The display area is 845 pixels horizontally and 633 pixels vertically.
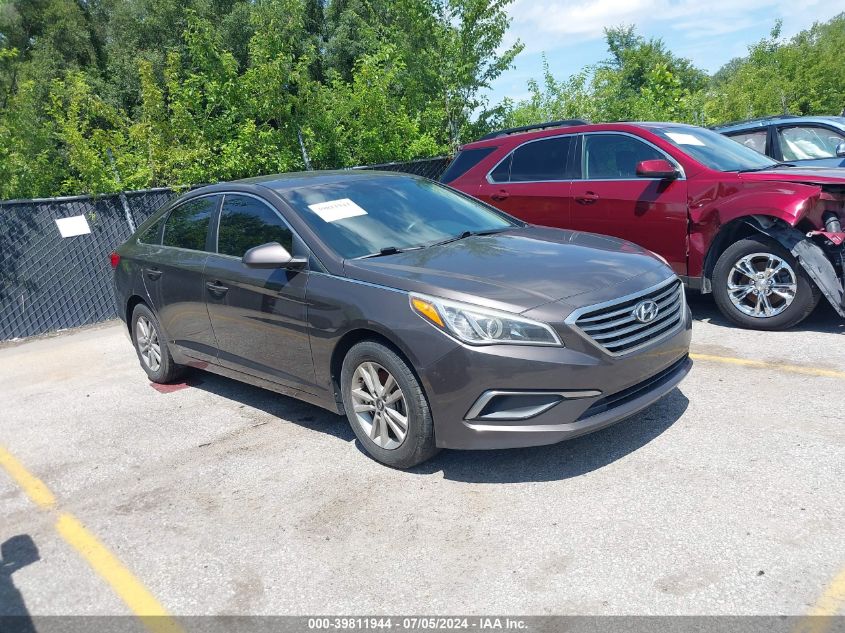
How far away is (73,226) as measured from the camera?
9758 mm

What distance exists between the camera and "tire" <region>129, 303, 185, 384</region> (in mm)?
6234

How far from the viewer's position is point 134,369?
732 cm

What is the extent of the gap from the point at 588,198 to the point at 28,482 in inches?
209

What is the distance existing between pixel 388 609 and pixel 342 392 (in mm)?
1621

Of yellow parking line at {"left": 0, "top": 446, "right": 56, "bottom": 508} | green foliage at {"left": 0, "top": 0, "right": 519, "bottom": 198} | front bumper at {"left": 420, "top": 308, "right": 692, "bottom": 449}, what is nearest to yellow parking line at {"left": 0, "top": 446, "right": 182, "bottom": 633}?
yellow parking line at {"left": 0, "top": 446, "right": 56, "bottom": 508}

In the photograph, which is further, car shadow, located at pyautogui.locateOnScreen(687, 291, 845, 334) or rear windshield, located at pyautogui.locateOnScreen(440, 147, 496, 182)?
rear windshield, located at pyautogui.locateOnScreen(440, 147, 496, 182)

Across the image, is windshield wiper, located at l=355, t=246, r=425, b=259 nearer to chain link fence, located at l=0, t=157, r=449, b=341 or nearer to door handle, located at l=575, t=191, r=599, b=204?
door handle, located at l=575, t=191, r=599, b=204

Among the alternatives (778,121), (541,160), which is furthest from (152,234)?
(778,121)

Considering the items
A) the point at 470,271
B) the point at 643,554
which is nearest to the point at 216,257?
the point at 470,271

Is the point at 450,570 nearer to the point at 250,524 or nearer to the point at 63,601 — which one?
the point at 250,524

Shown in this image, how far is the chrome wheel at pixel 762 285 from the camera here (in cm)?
598

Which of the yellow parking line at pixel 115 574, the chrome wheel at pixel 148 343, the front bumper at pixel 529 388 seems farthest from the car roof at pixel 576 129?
the yellow parking line at pixel 115 574

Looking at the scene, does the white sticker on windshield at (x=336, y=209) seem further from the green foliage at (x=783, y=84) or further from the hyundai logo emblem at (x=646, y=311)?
the green foliage at (x=783, y=84)

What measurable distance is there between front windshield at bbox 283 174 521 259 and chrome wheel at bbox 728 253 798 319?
2.13 meters
